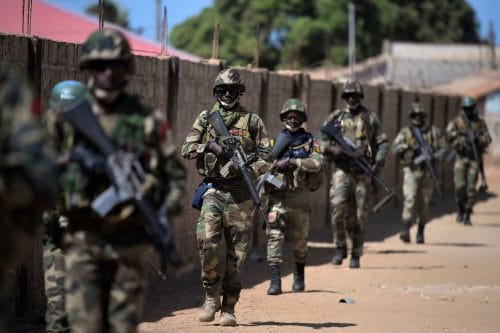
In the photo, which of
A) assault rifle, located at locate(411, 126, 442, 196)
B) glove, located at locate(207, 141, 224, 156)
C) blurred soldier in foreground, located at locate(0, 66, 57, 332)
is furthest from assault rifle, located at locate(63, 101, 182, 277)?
assault rifle, located at locate(411, 126, 442, 196)

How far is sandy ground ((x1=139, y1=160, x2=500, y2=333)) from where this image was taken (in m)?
9.44

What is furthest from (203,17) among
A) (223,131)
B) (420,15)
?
(223,131)

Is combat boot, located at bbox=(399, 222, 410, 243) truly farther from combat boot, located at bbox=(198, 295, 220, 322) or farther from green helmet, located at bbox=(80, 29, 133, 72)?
green helmet, located at bbox=(80, 29, 133, 72)

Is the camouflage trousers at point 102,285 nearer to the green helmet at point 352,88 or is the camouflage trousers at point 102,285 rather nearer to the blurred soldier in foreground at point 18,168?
the blurred soldier in foreground at point 18,168

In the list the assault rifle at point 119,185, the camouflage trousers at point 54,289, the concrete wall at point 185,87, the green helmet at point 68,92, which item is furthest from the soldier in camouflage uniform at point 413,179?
the assault rifle at point 119,185

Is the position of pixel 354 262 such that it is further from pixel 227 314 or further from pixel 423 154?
pixel 227 314

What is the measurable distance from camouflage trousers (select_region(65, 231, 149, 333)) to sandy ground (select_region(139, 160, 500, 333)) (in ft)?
10.8

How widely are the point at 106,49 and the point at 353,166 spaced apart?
793 centimetres

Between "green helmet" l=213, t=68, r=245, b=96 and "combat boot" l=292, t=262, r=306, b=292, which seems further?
"combat boot" l=292, t=262, r=306, b=292

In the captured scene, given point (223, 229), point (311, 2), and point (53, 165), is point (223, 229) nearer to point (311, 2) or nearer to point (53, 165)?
point (53, 165)

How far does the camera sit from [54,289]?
683 centimetres

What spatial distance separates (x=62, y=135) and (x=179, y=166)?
59cm

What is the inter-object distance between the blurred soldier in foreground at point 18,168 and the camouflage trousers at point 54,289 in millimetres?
2208

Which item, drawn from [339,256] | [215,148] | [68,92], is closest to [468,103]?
[339,256]
